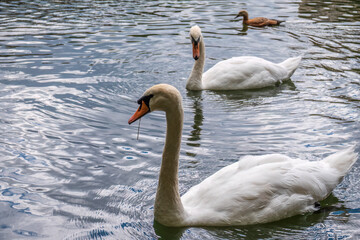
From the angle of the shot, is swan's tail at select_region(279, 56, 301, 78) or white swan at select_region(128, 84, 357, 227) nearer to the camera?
white swan at select_region(128, 84, 357, 227)

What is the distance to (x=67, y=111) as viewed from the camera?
8727mm

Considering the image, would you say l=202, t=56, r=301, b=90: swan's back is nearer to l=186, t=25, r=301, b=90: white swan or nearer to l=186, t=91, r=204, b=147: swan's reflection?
l=186, t=25, r=301, b=90: white swan

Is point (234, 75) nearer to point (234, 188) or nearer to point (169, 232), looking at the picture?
point (234, 188)

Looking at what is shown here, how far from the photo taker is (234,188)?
205 inches

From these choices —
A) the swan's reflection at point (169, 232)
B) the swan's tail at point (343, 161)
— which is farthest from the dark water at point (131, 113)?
the swan's tail at point (343, 161)

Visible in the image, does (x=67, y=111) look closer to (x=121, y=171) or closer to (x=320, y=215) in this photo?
(x=121, y=171)

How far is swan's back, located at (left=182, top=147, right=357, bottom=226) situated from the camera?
17.0 feet

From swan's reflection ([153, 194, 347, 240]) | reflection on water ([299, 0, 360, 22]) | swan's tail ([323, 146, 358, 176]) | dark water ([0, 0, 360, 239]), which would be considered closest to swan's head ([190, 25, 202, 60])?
dark water ([0, 0, 360, 239])

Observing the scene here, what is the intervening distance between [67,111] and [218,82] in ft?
9.42

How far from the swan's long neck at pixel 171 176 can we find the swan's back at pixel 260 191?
181 mm

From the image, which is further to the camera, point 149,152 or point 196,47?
point 196,47

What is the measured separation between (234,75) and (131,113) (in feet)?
7.59

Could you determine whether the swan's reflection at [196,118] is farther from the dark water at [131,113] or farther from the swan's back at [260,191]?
the swan's back at [260,191]

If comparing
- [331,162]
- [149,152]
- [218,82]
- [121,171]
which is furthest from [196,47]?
[331,162]
